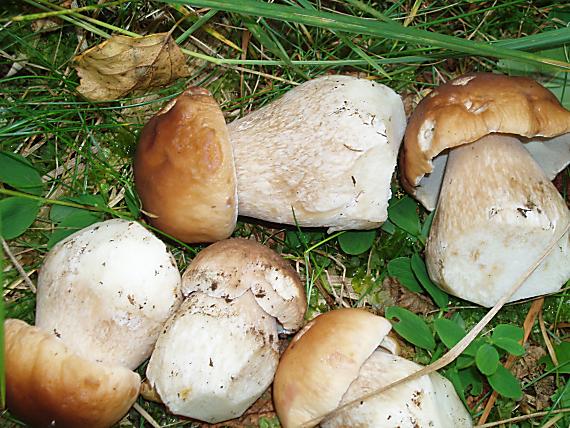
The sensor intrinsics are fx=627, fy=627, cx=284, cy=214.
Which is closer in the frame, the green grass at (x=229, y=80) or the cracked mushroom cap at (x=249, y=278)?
the cracked mushroom cap at (x=249, y=278)

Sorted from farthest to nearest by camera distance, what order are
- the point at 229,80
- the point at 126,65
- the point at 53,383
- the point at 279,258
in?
the point at 229,80, the point at 126,65, the point at 279,258, the point at 53,383

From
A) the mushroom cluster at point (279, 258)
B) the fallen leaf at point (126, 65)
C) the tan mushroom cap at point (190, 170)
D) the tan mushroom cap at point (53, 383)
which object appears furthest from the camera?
the fallen leaf at point (126, 65)

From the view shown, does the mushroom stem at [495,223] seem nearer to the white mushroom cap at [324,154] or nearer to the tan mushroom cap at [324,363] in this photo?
the white mushroom cap at [324,154]

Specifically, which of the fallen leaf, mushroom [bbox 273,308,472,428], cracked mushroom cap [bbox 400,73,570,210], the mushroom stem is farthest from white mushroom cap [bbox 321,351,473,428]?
the fallen leaf

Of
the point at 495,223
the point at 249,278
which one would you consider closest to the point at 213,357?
the point at 249,278

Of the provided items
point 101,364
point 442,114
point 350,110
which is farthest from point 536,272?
point 101,364

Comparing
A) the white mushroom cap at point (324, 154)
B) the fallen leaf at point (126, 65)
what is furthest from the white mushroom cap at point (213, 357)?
the fallen leaf at point (126, 65)

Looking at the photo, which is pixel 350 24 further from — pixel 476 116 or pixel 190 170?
pixel 190 170
